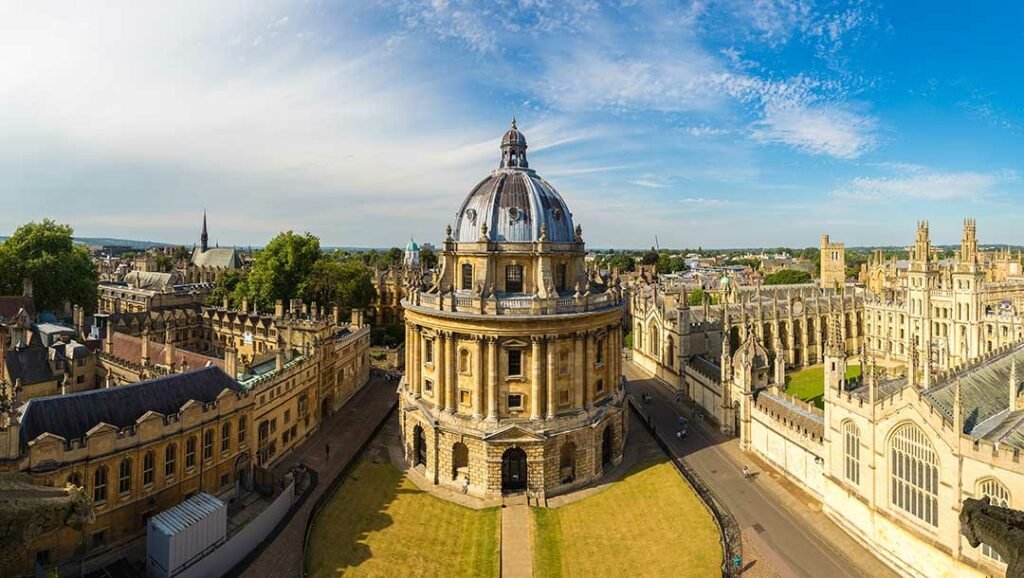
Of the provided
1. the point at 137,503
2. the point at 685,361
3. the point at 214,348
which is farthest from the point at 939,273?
the point at 214,348

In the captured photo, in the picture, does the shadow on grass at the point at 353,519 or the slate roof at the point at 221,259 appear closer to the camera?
the shadow on grass at the point at 353,519

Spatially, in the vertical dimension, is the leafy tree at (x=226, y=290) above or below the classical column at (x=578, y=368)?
above

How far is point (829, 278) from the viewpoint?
11281 centimetres

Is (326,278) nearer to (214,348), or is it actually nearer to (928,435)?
(214,348)

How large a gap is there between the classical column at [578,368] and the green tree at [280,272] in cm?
4641

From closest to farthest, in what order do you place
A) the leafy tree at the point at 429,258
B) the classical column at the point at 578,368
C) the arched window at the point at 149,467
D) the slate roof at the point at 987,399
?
the slate roof at the point at 987,399 < the arched window at the point at 149,467 < the classical column at the point at 578,368 < the leafy tree at the point at 429,258

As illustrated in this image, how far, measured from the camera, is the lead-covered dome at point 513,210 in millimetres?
37125

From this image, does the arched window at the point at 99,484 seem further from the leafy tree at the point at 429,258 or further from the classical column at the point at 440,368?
the leafy tree at the point at 429,258

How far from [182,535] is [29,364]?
81.9 ft

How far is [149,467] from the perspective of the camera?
2780 centimetres

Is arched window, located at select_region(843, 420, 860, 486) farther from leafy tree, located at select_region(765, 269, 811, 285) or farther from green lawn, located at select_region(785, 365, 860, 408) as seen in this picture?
leafy tree, located at select_region(765, 269, 811, 285)

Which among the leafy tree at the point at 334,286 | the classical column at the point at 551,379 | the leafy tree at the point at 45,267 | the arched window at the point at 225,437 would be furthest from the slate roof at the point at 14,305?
the classical column at the point at 551,379

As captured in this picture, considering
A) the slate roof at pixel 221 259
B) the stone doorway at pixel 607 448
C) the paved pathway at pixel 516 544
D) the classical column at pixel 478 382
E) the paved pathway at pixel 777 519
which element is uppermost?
the slate roof at pixel 221 259

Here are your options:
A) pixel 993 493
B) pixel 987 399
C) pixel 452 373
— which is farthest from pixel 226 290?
pixel 993 493
